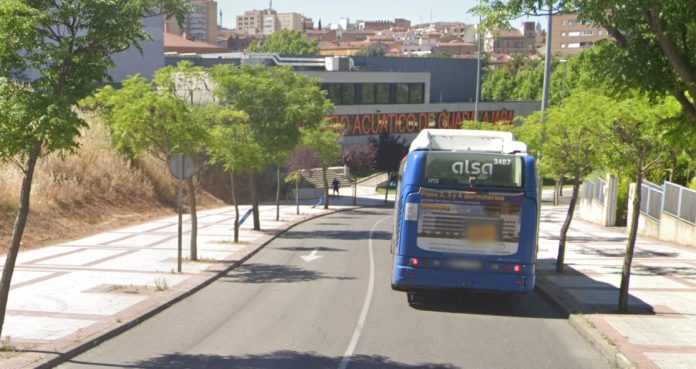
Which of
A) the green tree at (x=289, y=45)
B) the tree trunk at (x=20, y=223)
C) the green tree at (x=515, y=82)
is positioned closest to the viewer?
the tree trunk at (x=20, y=223)

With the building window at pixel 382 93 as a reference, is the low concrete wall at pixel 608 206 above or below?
below

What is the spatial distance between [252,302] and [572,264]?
1036 cm

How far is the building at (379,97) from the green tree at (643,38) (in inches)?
2029

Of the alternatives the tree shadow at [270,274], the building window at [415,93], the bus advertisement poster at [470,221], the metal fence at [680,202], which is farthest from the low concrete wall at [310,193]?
Answer: the bus advertisement poster at [470,221]

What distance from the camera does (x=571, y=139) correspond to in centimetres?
2083

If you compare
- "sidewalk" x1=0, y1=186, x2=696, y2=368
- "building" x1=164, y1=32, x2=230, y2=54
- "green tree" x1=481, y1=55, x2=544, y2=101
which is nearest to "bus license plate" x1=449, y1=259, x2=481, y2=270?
"sidewalk" x1=0, y1=186, x2=696, y2=368

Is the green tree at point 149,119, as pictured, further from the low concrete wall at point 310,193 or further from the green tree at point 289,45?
the green tree at point 289,45

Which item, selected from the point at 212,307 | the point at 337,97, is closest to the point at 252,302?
the point at 212,307

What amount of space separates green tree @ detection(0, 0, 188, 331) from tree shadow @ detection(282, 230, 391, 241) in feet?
71.0

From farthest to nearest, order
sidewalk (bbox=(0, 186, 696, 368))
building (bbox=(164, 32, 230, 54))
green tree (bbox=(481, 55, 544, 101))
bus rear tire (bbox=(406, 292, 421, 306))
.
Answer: building (bbox=(164, 32, 230, 54)) < green tree (bbox=(481, 55, 544, 101)) < bus rear tire (bbox=(406, 292, 421, 306)) < sidewalk (bbox=(0, 186, 696, 368))

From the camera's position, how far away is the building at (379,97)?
69.9 metres

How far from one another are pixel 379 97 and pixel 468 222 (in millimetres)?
59550

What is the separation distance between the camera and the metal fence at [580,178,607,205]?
4056 centimetres

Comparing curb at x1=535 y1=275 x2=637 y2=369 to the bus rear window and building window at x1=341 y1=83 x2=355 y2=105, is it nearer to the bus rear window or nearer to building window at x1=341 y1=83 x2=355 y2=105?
the bus rear window
